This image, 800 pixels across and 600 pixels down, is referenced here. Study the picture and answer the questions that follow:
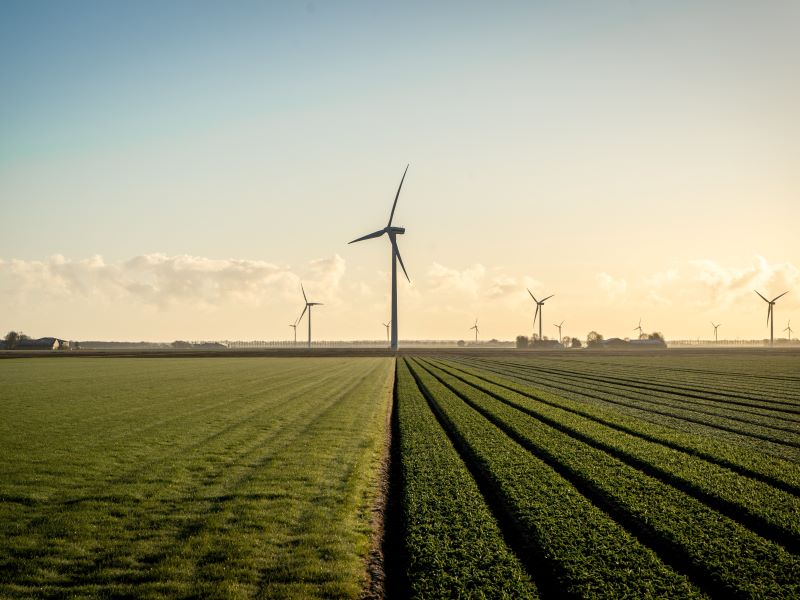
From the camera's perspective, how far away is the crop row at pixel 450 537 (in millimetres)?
8070

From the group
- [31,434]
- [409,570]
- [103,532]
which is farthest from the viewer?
[31,434]

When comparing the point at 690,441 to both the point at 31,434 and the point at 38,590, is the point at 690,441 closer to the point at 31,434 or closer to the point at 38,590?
the point at 38,590

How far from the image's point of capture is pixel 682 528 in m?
10.1

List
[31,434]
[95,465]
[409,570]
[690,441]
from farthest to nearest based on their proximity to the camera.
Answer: [31,434] < [690,441] < [95,465] < [409,570]

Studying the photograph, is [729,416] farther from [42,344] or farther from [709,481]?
[42,344]

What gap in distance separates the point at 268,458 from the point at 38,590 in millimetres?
7742

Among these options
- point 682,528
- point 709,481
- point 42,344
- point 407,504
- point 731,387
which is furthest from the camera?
point 42,344

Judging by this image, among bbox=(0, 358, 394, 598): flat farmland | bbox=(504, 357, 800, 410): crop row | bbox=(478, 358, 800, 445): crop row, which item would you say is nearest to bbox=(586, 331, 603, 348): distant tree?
bbox=(504, 357, 800, 410): crop row

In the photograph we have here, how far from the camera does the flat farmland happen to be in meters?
8.41

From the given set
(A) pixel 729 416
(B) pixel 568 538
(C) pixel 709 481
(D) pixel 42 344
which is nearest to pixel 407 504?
(B) pixel 568 538

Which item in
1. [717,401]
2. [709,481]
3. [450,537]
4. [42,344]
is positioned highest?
[42,344]

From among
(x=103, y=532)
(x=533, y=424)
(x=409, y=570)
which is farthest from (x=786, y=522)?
(x=103, y=532)

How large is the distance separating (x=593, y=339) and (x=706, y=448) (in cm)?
18656

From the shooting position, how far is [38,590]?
7992 mm
